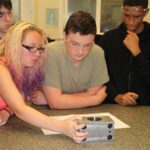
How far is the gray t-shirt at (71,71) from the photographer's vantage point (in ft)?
5.38

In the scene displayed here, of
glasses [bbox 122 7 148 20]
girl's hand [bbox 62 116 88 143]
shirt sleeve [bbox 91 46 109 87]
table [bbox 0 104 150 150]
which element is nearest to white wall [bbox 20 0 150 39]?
glasses [bbox 122 7 148 20]

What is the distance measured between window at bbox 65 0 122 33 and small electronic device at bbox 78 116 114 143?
297cm

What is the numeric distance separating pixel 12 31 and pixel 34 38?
10 centimetres

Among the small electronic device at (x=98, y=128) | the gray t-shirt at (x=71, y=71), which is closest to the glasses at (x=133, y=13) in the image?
the gray t-shirt at (x=71, y=71)

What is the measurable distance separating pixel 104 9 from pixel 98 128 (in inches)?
123

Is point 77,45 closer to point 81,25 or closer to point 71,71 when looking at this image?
point 81,25

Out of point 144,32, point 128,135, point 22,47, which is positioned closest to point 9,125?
point 22,47

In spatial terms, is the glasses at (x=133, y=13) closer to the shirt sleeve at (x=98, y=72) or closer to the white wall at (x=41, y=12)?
the shirt sleeve at (x=98, y=72)

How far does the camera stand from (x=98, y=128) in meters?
1.13

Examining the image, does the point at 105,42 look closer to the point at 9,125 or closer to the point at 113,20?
the point at 9,125

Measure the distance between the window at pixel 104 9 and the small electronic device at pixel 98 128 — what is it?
2.97 m

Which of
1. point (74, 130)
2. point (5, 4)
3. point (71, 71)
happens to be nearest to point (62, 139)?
point (74, 130)

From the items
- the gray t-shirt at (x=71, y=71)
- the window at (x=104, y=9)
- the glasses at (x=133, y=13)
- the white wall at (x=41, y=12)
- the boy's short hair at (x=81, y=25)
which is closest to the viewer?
the boy's short hair at (x=81, y=25)

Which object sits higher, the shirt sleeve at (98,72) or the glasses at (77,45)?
the glasses at (77,45)
